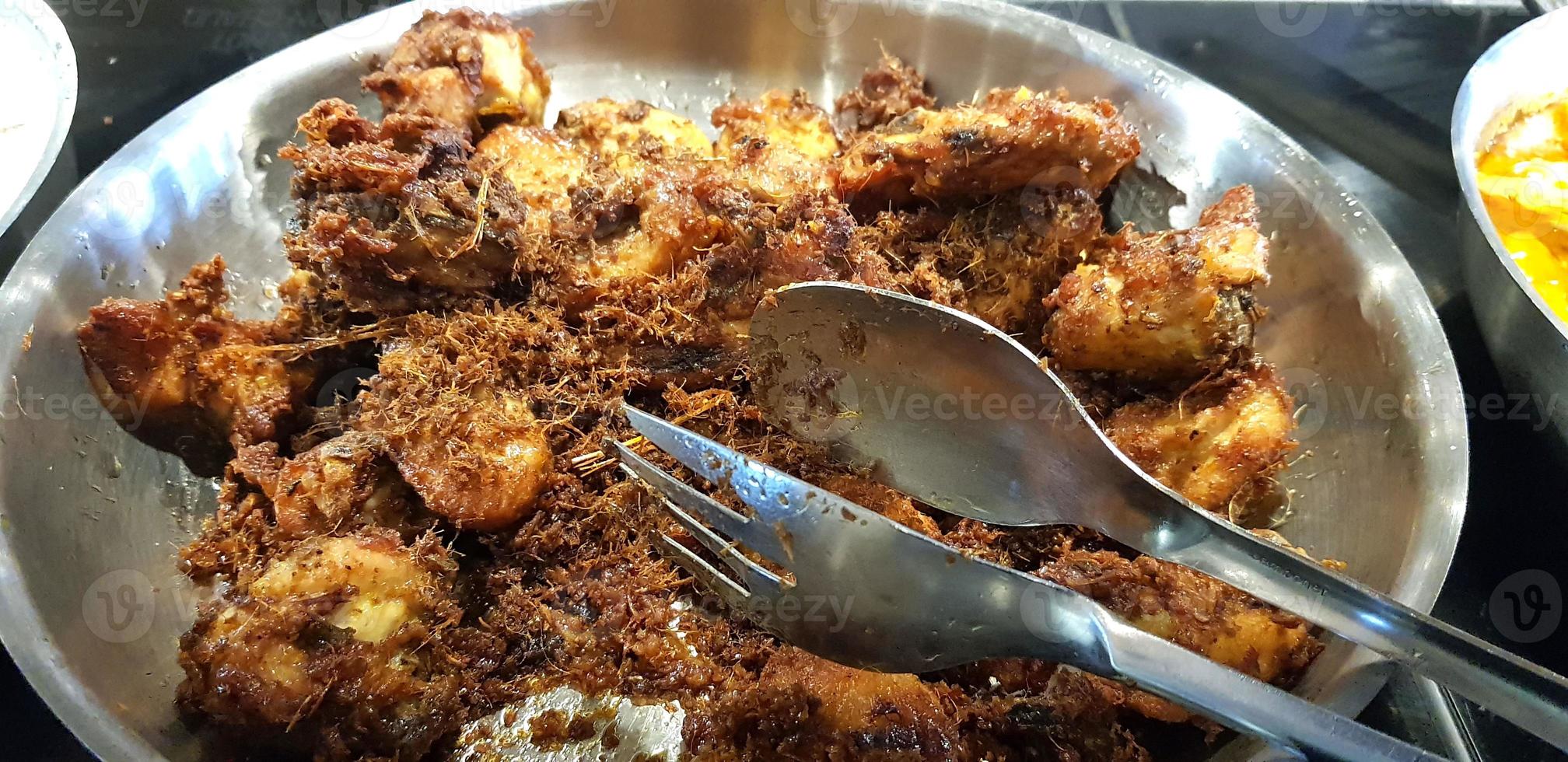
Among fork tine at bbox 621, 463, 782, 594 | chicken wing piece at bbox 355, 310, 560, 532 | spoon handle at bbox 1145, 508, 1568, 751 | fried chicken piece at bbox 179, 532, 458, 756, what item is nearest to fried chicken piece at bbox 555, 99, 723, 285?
chicken wing piece at bbox 355, 310, 560, 532

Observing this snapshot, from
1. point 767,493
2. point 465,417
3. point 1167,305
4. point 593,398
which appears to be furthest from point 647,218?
point 1167,305

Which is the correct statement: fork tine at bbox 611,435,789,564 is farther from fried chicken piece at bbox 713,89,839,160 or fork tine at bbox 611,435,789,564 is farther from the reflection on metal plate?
fried chicken piece at bbox 713,89,839,160

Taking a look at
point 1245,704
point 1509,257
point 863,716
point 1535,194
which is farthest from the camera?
point 1535,194

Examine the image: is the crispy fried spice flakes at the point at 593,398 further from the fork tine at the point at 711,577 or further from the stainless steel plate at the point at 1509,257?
the stainless steel plate at the point at 1509,257

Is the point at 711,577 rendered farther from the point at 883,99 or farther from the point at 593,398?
the point at 883,99

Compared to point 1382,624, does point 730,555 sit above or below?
below

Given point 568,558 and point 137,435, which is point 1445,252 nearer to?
point 568,558
